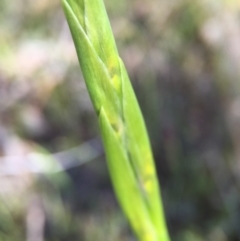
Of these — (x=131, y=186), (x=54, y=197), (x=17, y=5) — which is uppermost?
(x=17, y=5)

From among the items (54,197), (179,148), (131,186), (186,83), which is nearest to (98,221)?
(54,197)

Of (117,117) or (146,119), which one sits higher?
(117,117)

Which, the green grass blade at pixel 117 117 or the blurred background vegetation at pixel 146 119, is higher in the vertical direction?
the green grass blade at pixel 117 117

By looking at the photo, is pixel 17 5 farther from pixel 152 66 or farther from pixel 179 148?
pixel 179 148

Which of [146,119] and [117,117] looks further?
[146,119]

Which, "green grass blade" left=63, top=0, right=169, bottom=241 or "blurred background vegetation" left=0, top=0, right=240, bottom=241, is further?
"blurred background vegetation" left=0, top=0, right=240, bottom=241
